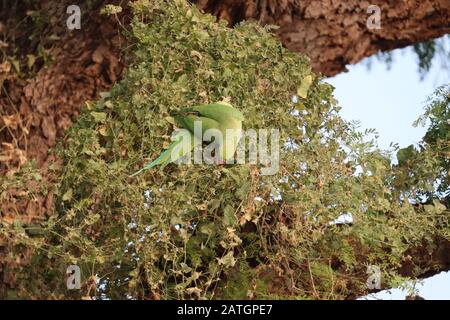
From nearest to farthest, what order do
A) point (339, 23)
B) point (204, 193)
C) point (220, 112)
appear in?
point (220, 112) → point (204, 193) → point (339, 23)

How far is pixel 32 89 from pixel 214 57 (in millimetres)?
629

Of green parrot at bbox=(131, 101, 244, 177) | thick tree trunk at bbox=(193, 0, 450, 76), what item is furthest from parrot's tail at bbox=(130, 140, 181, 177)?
thick tree trunk at bbox=(193, 0, 450, 76)

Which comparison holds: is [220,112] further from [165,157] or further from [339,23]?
[339,23]

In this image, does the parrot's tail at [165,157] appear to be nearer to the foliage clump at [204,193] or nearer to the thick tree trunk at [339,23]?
the foliage clump at [204,193]

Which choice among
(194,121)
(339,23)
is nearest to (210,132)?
(194,121)

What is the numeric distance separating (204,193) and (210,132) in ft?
0.44

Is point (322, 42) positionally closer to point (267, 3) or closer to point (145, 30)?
point (267, 3)

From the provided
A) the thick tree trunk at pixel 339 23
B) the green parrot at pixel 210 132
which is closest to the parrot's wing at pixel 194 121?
the green parrot at pixel 210 132

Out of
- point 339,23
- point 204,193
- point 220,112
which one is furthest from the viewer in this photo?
point 339,23

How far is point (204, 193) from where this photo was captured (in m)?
1.35

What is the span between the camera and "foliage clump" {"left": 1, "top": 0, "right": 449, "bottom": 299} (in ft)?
4.32

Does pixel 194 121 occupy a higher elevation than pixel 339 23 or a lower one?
lower

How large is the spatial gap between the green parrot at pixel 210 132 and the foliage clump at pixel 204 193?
0.05 m
